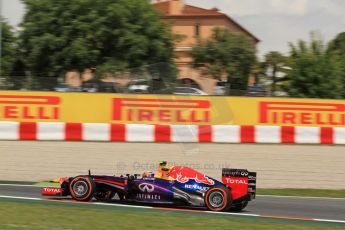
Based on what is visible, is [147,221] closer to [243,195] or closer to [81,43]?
[243,195]

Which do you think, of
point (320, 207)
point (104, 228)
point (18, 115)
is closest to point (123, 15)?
point (18, 115)

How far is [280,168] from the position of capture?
13.5 metres

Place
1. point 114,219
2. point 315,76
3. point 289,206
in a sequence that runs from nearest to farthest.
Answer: point 114,219 < point 289,206 < point 315,76

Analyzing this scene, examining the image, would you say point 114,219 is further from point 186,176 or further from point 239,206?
point 239,206

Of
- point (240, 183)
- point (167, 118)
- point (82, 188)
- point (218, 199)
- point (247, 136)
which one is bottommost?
point (218, 199)

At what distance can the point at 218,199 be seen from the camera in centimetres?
906

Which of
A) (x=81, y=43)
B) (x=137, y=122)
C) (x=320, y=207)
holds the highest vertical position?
(x=81, y=43)

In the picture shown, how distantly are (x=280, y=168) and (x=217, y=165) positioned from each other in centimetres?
151

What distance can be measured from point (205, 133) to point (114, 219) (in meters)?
6.33

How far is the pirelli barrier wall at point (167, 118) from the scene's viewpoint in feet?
44.9

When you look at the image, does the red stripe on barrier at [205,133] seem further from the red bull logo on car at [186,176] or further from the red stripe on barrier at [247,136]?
the red bull logo on car at [186,176]

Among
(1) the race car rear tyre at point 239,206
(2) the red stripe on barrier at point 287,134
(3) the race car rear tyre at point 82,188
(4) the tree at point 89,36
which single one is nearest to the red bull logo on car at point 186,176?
(1) the race car rear tyre at point 239,206

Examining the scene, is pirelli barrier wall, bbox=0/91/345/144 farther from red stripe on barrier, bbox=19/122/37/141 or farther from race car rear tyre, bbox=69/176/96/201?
race car rear tyre, bbox=69/176/96/201

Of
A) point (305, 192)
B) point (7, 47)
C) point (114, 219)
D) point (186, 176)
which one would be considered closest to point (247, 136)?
point (305, 192)
